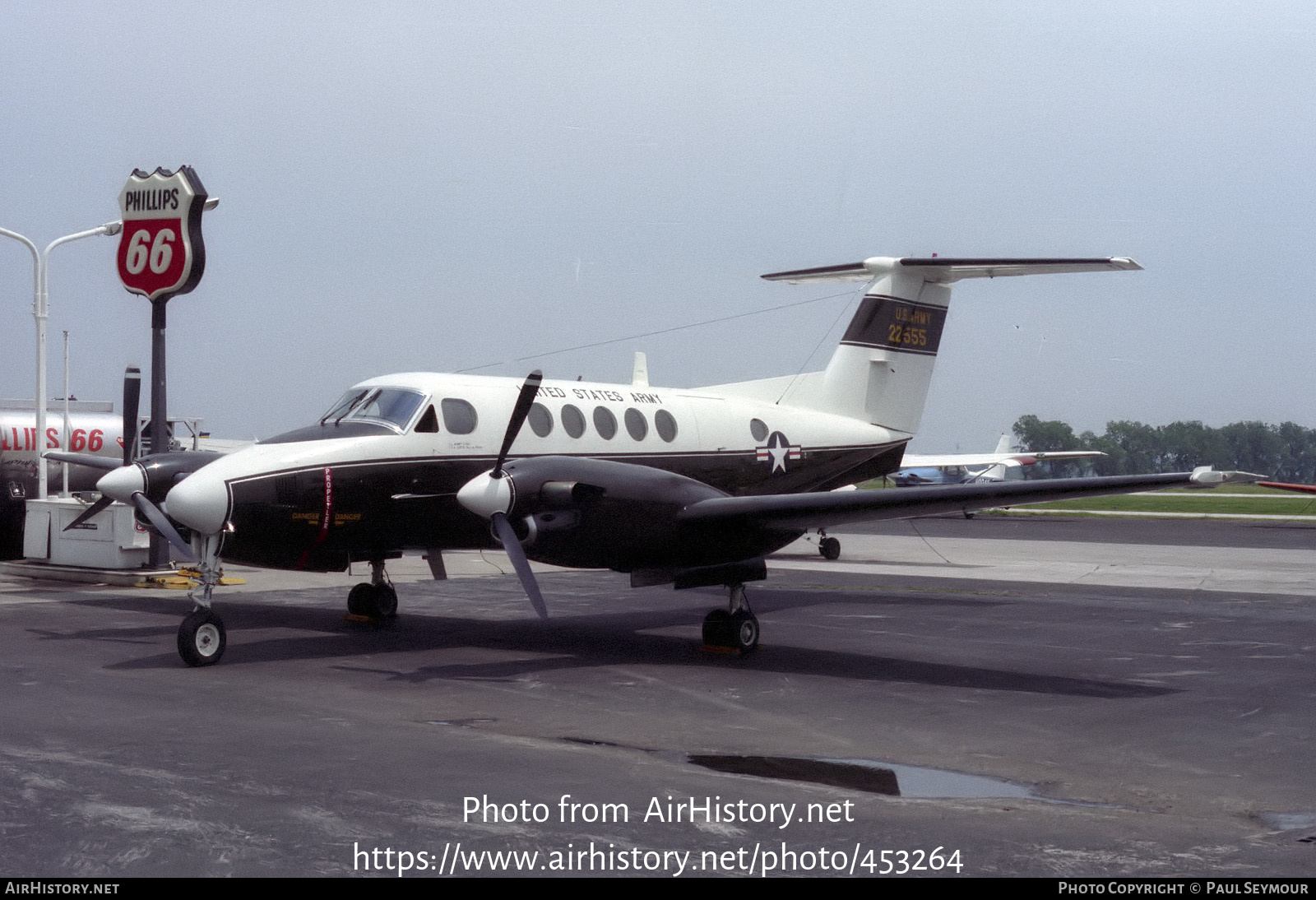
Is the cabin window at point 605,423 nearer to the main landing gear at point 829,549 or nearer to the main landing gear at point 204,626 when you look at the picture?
the main landing gear at point 204,626

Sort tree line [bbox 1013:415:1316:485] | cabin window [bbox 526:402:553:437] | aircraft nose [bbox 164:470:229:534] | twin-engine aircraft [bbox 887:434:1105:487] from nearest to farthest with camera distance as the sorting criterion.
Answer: aircraft nose [bbox 164:470:229:534] → cabin window [bbox 526:402:553:437] → twin-engine aircraft [bbox 887:434:1105:487] → tree line [bbox 1013:415:1316:485]

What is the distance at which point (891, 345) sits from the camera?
66.3 ft

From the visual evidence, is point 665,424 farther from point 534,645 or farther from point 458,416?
point 534,645

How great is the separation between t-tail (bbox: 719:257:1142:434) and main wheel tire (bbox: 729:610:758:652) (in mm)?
5965

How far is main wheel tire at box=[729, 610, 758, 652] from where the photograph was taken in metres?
14.0

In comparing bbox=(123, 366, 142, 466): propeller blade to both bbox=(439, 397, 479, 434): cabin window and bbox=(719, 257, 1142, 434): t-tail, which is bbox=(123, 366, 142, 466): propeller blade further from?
bbox=(719, 257, 1142, 434): t-tail

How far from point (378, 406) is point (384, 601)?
3.40 m

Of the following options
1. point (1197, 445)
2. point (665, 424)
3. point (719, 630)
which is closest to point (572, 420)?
point (665, 424)

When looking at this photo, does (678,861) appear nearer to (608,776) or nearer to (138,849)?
(608,776)

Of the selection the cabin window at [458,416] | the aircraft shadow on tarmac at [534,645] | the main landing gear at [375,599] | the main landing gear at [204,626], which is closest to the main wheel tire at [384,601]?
the main landing gear at [375,599]

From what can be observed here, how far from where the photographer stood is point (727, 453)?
57.4 ft

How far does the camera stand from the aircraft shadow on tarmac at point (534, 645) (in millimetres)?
12375

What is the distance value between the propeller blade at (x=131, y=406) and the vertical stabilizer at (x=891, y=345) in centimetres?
942

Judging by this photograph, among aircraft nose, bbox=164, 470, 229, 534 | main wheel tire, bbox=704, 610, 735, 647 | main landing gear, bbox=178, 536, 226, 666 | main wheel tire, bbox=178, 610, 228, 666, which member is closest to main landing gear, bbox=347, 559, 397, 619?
main landing gear, bbox=178, 536, 226, 666
